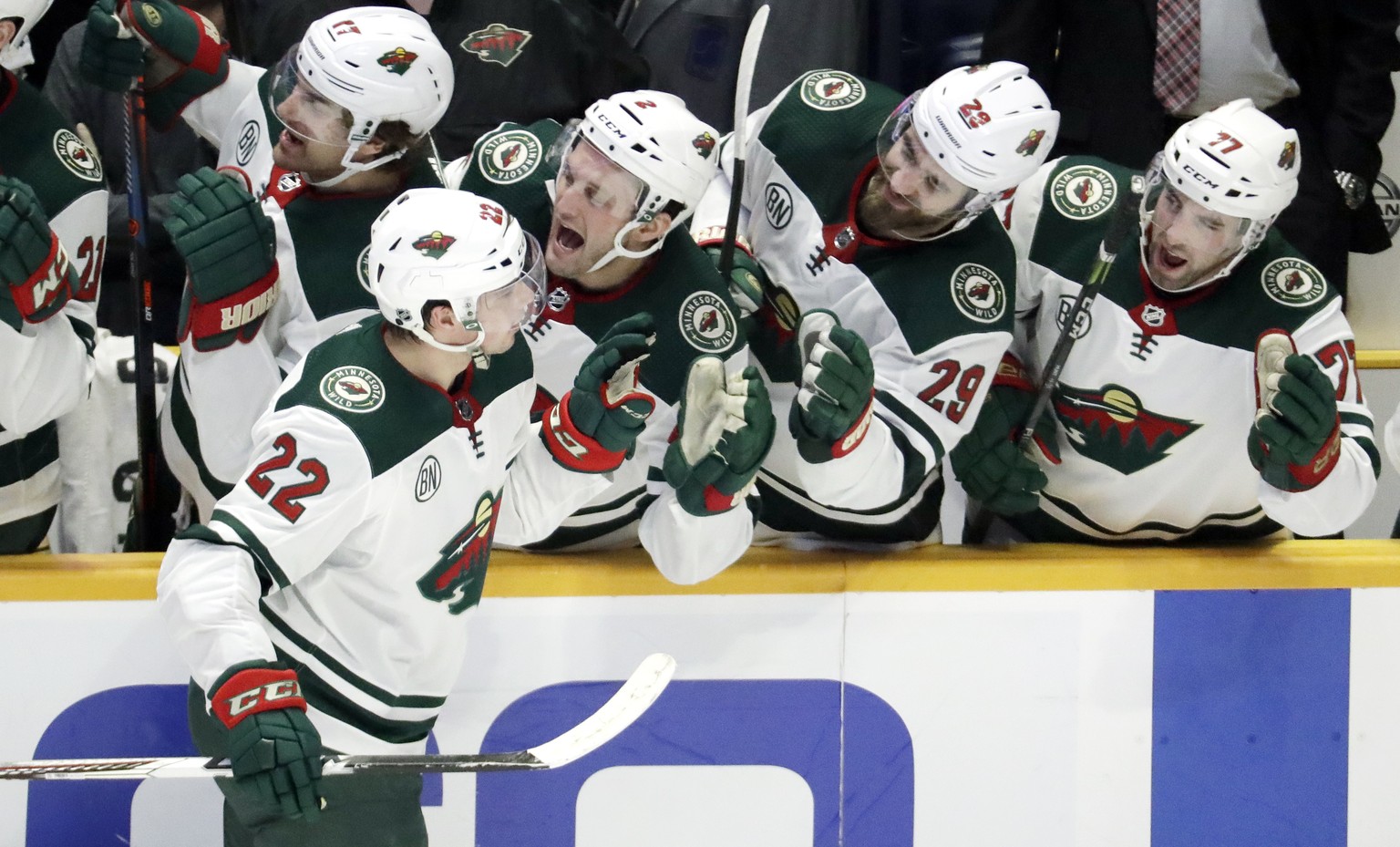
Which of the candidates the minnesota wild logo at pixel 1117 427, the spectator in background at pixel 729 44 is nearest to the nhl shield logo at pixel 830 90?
the spectator in background at pixel 729 44

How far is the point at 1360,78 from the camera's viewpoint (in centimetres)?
409

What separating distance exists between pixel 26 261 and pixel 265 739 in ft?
3.29

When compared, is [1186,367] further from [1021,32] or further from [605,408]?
[605,408]

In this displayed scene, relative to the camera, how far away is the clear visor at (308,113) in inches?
122

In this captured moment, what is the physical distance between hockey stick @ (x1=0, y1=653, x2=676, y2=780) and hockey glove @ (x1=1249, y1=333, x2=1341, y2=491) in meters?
1.20

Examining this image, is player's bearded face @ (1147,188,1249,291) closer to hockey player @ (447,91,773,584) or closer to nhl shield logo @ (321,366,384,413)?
hockey player @ (447,91,773,584)

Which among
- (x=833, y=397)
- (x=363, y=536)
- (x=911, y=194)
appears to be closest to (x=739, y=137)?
(x=911, y=194)

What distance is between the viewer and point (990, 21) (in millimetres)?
4027

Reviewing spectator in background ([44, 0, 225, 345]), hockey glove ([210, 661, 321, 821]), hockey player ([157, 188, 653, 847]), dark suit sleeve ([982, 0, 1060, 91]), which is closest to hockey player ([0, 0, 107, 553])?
spectator in background ([44, 0, 225, 345])

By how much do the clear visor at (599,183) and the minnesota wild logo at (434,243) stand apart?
1.82 ft

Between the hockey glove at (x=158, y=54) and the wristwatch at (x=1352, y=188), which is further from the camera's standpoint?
the wristwatch at (x=1352, y=188)

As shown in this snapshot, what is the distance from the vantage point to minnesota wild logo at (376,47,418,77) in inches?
121

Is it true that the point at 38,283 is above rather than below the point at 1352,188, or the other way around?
above

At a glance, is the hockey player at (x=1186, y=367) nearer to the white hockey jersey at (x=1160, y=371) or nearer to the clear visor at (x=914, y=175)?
the white hockey jersey at (x=1160, y=371)
